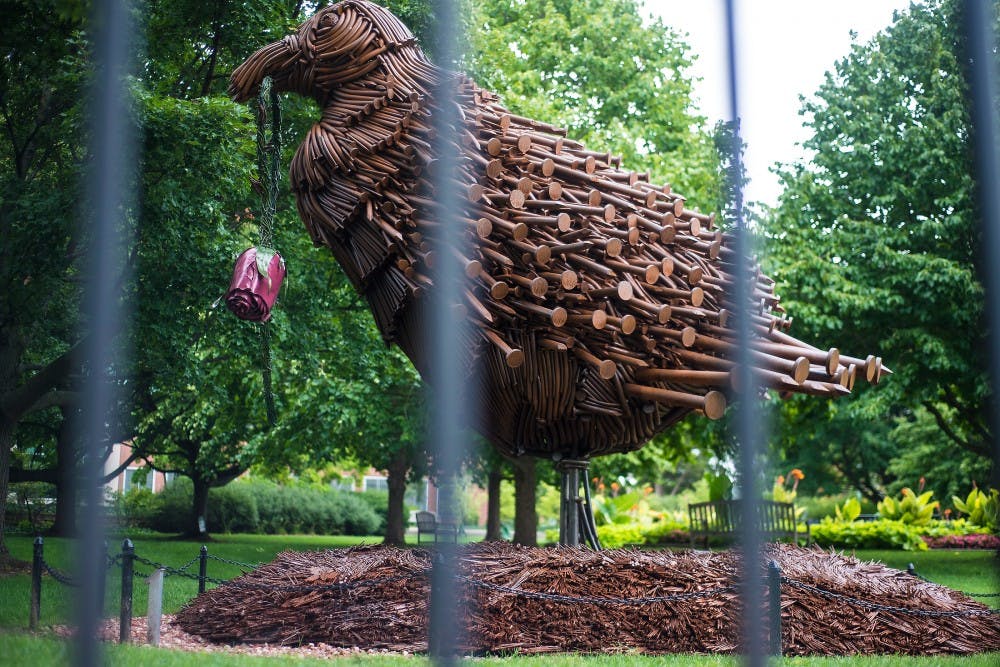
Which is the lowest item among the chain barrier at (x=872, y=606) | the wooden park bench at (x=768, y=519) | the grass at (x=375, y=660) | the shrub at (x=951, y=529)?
the shrub at (x=951, y=529)

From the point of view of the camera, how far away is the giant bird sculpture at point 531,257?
5.47 m

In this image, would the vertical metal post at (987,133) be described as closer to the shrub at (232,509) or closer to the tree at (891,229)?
the tree at (891,229)

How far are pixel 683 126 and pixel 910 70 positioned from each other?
4521 mm

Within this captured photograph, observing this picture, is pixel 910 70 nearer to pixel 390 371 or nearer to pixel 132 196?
pixel 390 371

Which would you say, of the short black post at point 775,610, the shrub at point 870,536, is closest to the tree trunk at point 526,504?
the shrub at point 870,536

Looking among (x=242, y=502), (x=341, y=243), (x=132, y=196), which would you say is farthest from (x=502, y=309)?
(x=242, y=502)

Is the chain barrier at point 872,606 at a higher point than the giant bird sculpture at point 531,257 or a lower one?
lower

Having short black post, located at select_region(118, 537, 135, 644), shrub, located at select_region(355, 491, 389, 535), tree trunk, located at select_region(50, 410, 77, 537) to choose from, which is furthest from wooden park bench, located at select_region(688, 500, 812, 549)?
shrub, located at select_region(355, 491, 389, 535)

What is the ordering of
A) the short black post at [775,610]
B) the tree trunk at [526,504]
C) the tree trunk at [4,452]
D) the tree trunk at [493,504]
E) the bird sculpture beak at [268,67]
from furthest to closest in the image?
the tree trunk at [493,504] → the tree trunk at [526,504] → the tree trunk at [4,452] → the bird sculpture beak at [268,67] → the short black post at [775,610]

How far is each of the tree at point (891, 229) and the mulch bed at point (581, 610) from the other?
26.0 ft

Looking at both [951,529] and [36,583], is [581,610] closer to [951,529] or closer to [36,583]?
[36,583]

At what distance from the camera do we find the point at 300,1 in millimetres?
12312

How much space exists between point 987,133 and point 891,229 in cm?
1359

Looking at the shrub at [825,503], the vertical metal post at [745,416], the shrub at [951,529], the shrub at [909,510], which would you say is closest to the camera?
the vertical metal post at [745,416]
